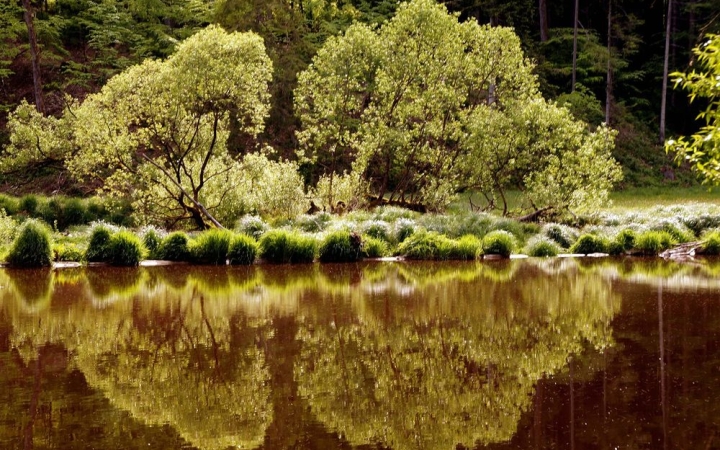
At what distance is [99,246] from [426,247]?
7794mm

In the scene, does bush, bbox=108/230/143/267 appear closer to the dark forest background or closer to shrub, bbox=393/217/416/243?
shrub, bbox=393/217/416/243

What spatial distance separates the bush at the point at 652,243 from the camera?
19.6m

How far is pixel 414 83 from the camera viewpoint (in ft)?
81.1

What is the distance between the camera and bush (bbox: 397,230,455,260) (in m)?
19.1

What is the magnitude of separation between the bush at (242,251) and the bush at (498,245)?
581 centimetres

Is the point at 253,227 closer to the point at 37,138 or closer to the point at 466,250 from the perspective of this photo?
the point at 466,250

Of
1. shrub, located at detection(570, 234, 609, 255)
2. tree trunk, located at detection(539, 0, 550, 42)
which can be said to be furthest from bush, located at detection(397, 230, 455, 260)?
tree trunk, located at detection(539, 0, 550, 42)

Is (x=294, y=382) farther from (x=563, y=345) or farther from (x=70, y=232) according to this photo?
(x=70, y=232)

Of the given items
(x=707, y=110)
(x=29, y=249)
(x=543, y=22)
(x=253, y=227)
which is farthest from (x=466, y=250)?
(x=543, y=22)

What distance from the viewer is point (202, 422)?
6.74 metres

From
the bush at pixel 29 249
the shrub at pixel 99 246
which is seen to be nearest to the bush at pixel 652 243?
the shrub at pixel 99 246

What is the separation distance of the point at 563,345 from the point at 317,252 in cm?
988

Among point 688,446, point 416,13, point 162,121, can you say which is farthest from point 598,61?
point 688,446

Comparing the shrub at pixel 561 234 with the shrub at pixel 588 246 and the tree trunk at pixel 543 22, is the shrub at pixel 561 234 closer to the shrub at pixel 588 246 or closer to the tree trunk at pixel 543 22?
the shrub at pixel 588 246
